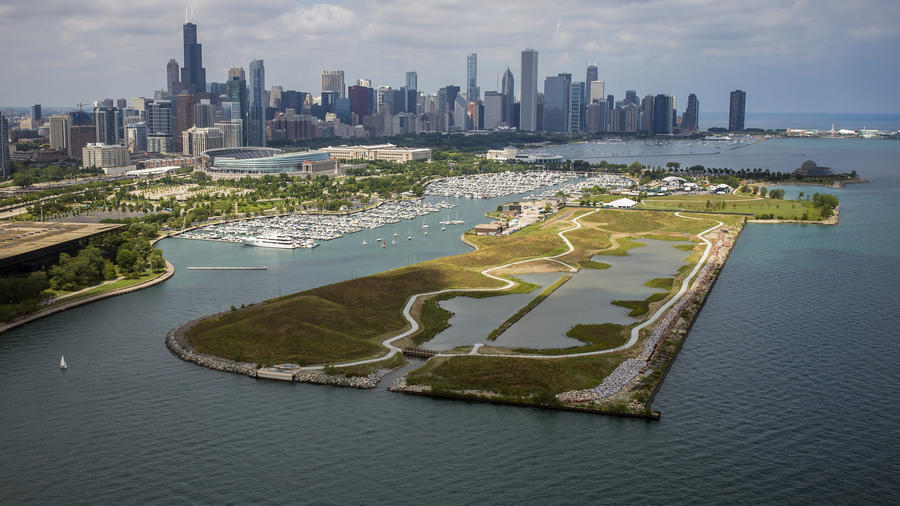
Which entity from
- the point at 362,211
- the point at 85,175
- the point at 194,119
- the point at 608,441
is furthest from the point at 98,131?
the point at 608,441

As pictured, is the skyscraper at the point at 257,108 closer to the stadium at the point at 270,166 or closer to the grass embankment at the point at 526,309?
the stadium at the point at 270,166

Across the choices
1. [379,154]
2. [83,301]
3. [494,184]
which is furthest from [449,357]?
[379,154]

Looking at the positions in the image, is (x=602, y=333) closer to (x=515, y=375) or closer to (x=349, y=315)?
(x=515, y=375)

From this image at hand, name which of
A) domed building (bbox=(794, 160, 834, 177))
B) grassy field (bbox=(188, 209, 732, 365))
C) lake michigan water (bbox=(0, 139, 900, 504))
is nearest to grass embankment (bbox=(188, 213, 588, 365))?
grassy field (bbox=(188, 209, 732, 365))

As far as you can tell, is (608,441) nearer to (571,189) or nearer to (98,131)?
(571,189)

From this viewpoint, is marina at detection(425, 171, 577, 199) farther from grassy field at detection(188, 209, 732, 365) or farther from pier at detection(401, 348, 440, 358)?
pier at detection(401, 348, 440, 358)

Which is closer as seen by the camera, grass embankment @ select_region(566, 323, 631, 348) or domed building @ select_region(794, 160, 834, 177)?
grass embankment @ select_region(566, 323, 631, 348)
